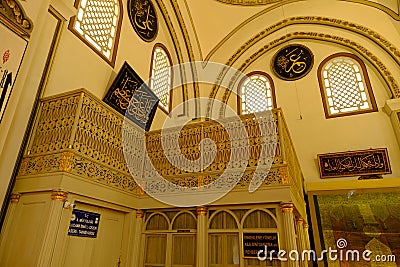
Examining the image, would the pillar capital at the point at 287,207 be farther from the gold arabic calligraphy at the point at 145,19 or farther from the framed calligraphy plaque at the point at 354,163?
the gold arabic calligraphy at the point at 145,19

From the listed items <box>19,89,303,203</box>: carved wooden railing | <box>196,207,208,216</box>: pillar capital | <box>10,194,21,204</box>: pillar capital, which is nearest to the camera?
<box>10,194,21,204</box>: pillar capital

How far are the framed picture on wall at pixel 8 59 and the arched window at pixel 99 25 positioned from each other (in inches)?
52.0

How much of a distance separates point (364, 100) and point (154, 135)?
5392 millimetres

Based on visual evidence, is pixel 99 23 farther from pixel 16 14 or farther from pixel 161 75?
pixel 161 75

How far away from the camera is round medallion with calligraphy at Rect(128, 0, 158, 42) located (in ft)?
18.6

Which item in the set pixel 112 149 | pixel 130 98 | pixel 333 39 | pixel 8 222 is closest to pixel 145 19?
pixel 130 98

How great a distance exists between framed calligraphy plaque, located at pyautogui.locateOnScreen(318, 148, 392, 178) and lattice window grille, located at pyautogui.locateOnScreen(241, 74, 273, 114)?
6.91ft

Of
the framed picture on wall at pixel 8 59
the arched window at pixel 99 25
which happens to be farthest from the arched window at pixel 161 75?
the framed picture on wall at pixel 8 59

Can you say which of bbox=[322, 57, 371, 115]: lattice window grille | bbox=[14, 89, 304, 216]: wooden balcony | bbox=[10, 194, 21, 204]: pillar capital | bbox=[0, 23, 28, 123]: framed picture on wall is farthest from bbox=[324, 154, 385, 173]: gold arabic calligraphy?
bbox=[0, 23, 28, 123]: framed picture on wall

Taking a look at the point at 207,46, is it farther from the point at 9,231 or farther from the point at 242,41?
the point at 9,231

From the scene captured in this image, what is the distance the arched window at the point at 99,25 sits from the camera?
4.36 meters

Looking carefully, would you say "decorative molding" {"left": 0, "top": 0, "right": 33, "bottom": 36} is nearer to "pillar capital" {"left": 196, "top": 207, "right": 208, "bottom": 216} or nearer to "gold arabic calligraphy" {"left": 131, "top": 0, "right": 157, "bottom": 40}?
"gold arabic calligraphy" {"left": 131, "top": 0, "right": 157, "bottom": 40}

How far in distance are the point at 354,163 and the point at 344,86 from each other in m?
2.18

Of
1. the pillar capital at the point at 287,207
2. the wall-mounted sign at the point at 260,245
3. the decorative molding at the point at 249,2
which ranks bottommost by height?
the wall-mounted sign at the point at 260,245
